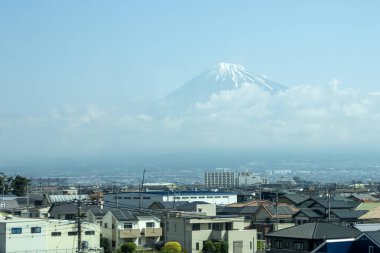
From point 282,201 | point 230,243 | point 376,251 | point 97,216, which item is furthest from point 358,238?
point 282,201

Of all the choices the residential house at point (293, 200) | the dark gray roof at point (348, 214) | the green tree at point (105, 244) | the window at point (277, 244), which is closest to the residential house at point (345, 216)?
the dark gray roof at point (348, 214)

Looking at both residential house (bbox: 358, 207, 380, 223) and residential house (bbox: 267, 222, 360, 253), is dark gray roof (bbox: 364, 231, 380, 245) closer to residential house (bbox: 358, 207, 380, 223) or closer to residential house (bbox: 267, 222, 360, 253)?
residential house (bbox: 267, 222, 360, 253)

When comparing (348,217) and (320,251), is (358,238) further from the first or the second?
(348,217)

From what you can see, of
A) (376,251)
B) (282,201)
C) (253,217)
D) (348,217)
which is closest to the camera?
(376,251)

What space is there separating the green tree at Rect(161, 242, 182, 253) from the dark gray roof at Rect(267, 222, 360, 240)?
353 centimetres

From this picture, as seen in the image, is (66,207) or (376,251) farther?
(66,207)

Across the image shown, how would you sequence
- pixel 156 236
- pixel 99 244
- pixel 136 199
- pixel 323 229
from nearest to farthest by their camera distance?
pixel 323 229
pixel 99 244
pixel 156 236
pixel 136 199

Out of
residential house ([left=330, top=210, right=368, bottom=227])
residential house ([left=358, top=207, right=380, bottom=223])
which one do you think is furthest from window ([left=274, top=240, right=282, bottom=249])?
residential house ([left=358, top=207, right=380, bottom=223])

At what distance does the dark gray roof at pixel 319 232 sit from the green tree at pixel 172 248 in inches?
139

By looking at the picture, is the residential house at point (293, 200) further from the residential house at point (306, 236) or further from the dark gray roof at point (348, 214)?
the residential house at point (306, 236)

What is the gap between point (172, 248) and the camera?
25391 mm

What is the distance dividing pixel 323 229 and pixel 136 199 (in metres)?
24.0

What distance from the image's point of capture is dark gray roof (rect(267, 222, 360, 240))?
2231 cm

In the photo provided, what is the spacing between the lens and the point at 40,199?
42500 mm
